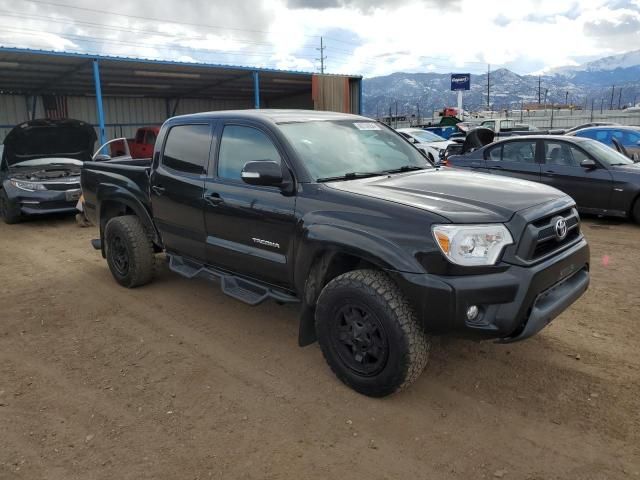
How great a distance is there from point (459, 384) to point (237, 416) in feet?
4.93

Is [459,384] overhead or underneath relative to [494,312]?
underneath

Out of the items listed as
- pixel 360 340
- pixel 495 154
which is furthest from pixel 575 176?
pixel 360 340

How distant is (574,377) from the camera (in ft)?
11.6

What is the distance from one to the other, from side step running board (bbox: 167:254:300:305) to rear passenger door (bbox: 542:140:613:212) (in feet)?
20.9

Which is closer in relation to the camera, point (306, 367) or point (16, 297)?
point (306, 367)

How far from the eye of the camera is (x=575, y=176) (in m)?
8.48

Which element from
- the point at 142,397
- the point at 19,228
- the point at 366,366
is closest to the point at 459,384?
the point at 366,366

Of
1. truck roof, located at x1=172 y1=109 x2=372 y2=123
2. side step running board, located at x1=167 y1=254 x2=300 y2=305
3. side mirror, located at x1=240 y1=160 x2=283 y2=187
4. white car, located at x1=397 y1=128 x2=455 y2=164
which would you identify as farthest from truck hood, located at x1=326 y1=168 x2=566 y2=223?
white car, located at x1=397 y1=128 x2=455 y2=164

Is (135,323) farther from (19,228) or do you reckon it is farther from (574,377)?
(19,228)

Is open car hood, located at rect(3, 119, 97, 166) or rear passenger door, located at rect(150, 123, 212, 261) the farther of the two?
open car hood, located at rect(3, 119, 97, 166)

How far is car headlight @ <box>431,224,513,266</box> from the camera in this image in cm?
293

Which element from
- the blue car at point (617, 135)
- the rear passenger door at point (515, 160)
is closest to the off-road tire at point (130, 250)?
the rear passenger door at point (515, 160)

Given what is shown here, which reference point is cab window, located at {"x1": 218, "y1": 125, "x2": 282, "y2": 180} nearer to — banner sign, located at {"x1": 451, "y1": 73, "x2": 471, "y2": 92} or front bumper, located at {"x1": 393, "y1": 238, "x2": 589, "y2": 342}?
front bumper, located at {"x1": 393, "y1": 238, "x2": 589, "y2": 342}

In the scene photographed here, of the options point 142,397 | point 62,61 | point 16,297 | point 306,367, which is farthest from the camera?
point 62,61
